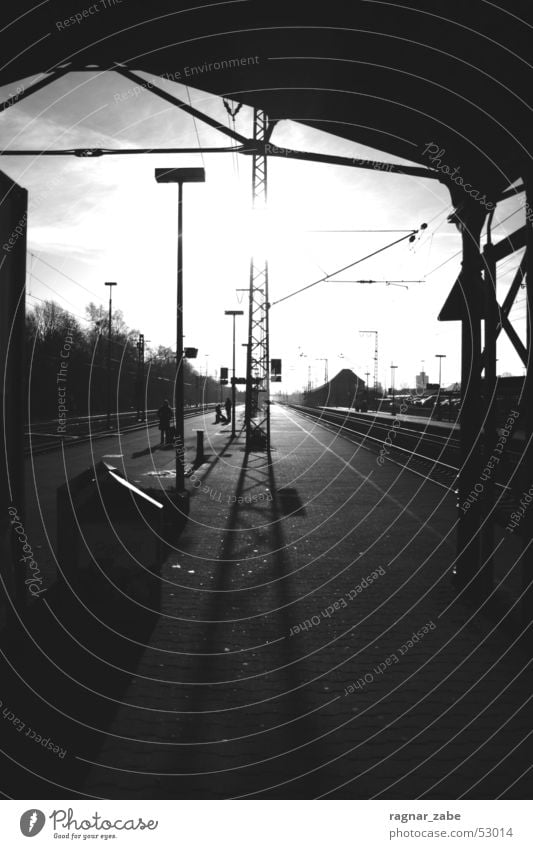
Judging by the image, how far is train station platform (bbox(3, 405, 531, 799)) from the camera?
131 inches

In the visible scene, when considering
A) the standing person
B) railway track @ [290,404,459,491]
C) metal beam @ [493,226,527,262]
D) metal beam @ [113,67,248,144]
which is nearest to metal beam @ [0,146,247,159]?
metal beam @ [113,67,248,144]

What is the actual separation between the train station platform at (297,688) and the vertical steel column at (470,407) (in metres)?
0.54

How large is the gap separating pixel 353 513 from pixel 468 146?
25.5 ft

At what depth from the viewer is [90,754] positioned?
3.49m

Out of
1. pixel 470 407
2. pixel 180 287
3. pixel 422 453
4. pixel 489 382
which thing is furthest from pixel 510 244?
pixel 422 453

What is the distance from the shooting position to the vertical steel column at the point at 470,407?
6.48 metres

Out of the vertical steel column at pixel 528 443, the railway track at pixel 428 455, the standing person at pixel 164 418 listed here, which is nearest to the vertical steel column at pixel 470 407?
the railway track at pixel 428 455

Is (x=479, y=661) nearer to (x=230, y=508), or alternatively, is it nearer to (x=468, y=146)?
(x=468, y=146)

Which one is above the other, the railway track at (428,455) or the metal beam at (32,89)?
the metal beam at (32,89)

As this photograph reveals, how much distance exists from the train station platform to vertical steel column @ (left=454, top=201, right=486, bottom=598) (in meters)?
0.54

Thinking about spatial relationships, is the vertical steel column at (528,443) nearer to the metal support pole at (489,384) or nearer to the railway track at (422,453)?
the metal support pole at (489,384)

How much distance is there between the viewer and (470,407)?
6.61 meters

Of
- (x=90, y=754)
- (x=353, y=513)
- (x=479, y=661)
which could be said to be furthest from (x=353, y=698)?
(x=353, y=513)

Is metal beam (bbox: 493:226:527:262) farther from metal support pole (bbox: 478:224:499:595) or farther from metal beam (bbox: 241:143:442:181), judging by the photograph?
metal beam (bbox: 241:143:442:181)
